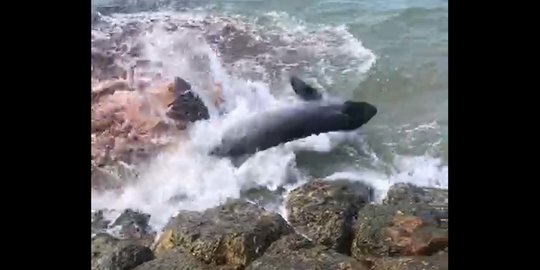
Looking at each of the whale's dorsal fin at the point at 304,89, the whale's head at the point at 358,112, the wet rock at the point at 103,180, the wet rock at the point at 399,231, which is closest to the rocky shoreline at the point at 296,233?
the wet rock at the point at 399,231

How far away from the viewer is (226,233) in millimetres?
2955

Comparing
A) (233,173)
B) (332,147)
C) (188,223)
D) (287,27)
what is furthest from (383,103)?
(188,223)

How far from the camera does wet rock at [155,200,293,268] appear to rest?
2.93 m

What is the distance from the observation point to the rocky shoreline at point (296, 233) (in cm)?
288

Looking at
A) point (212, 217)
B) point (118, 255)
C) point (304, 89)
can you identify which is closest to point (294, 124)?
point (304, 89)

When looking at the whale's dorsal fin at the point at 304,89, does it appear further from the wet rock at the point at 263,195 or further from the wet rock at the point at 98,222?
the wet rock at the point at 98,222

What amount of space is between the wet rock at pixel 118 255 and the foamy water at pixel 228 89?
13 centimetres

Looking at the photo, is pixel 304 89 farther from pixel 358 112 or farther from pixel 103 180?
pixel 103 180

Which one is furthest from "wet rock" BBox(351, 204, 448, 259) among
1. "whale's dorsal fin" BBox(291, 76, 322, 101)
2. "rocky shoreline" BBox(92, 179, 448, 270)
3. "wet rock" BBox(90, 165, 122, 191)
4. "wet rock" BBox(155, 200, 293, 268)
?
"wet rock" BBox(90, 165, 122, 191)

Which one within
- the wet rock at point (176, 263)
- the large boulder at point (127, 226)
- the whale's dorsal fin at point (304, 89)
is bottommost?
the wet rock at point (176, 263)

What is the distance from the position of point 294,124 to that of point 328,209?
0.39 m

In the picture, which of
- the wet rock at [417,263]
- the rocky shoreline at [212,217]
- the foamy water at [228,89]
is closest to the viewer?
the wet rock at [417,263]
